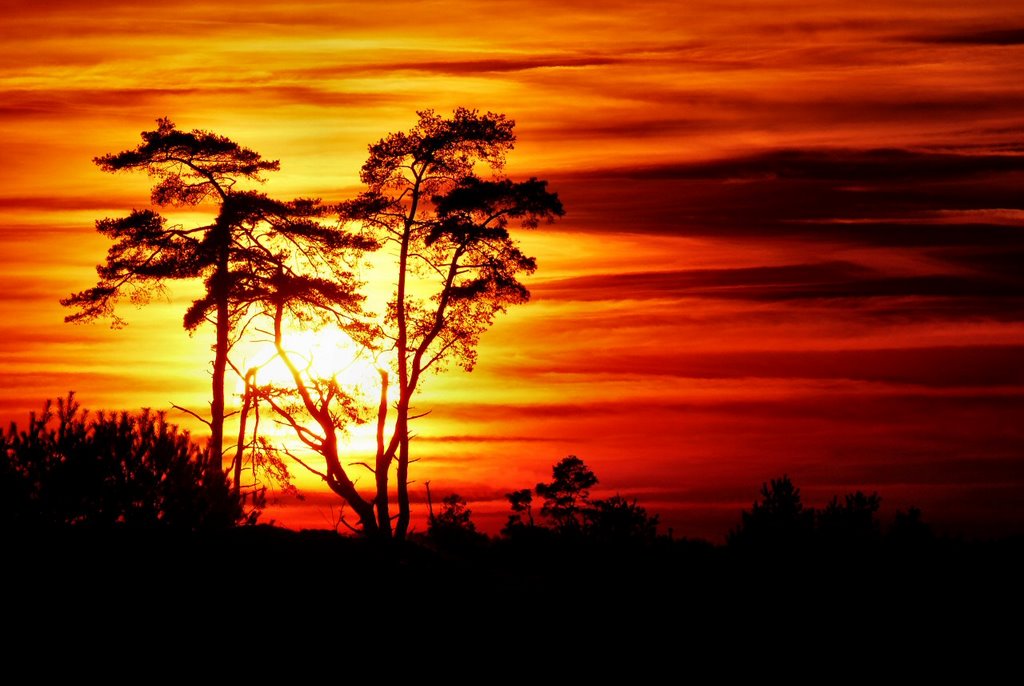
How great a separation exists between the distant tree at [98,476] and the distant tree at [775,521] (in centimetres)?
1595

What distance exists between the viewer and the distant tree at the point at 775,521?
3491cm

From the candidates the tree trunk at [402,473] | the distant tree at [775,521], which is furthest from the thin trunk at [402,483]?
the distant tree at [775,521]

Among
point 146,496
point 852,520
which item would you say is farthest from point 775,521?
point 146,496

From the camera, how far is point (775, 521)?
117 ft

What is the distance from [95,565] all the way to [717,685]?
15861mm

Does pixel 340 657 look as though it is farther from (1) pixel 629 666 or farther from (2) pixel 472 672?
(1) pixel 629 666

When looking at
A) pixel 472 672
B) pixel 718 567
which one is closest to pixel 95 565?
pixel 472 672

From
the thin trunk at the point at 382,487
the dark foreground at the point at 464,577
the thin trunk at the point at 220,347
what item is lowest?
the dark foreground at the point at 464,577

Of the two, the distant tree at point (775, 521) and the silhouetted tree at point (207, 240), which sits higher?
the silhouetted tree at point (207, 240)

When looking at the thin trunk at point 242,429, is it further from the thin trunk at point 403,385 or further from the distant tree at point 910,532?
the distant tree at point 910,532

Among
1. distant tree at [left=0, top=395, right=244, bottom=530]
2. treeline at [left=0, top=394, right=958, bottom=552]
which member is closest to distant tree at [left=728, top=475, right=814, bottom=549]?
treeline at [left=0, top=394, right=958, bottom=552]

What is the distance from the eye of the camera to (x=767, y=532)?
3531cm

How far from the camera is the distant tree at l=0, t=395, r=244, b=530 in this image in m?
33.5

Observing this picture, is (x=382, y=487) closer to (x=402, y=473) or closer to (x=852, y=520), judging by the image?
(x=402, y=473)
